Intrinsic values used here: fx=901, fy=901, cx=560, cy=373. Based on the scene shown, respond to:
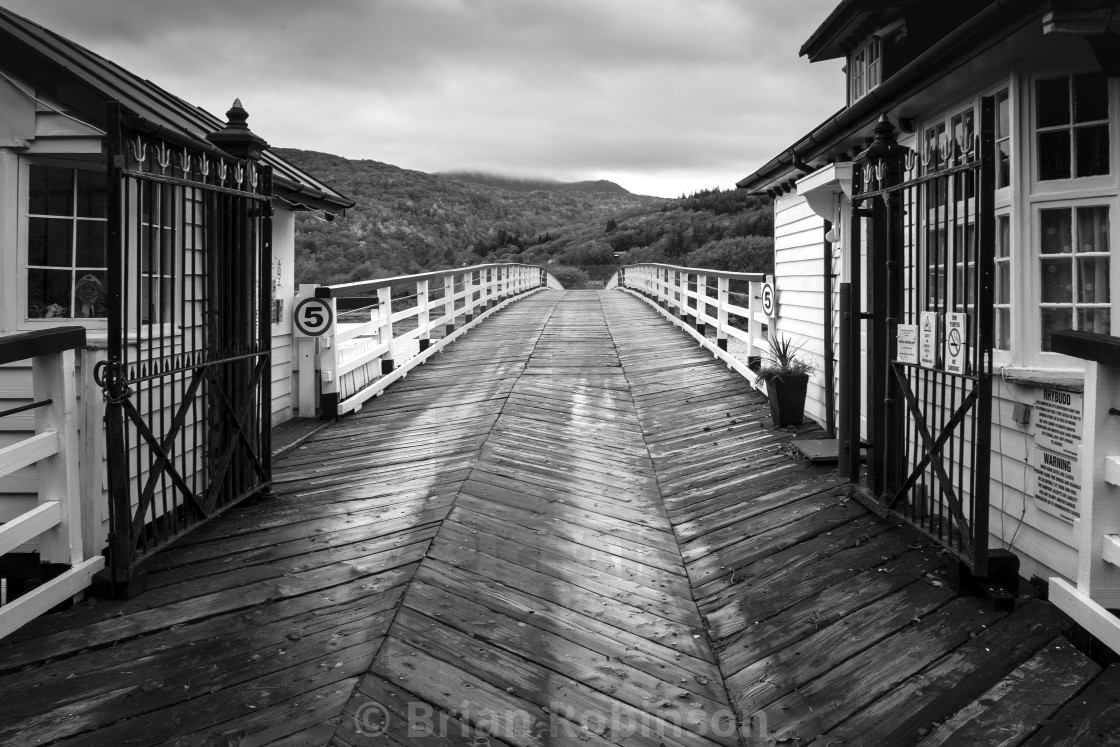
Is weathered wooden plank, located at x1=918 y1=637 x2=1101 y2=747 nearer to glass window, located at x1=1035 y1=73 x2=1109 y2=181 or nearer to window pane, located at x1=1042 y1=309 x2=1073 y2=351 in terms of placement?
window pane, located at x1=1042 y1=309 x2=1073 y2=351

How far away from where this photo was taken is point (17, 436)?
5.84 metres

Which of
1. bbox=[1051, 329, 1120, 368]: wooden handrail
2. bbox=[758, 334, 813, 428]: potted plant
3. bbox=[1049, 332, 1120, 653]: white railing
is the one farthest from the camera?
bbox=[758, 334, 813, 428]: potted plant

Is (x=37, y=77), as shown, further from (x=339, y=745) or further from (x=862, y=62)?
(x=862, y=62)

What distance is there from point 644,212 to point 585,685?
77.2 m

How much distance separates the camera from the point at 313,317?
8570mm

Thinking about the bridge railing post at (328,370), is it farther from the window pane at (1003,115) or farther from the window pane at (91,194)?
the window pane at (1003,115)

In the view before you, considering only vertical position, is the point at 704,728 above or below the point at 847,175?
below

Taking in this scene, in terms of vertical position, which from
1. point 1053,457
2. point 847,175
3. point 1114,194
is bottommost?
point 1053,457

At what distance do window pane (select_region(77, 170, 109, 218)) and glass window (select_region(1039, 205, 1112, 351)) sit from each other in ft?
18.4

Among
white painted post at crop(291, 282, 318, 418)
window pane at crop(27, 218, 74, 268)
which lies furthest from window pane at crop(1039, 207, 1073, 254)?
white painted post at crop(291, 282, 318, 418)

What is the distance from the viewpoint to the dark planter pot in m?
8.01

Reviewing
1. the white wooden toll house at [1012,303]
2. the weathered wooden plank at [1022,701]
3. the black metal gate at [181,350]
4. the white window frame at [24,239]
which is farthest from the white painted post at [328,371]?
the weathered wooden plank at [1022,701]

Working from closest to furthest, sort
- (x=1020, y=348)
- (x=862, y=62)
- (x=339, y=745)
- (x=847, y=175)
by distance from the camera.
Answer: (x=339, y=745), (x=1020, y=348), (x=847, y=175), (x=862, y=62)

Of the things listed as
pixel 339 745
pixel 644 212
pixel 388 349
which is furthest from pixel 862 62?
pixel 644 212
